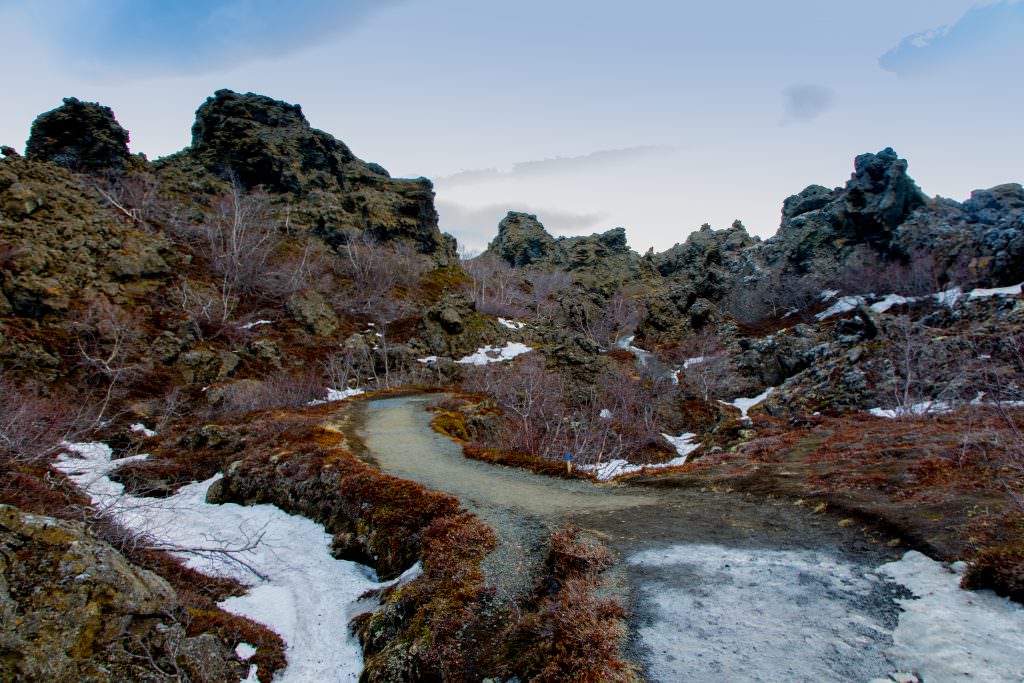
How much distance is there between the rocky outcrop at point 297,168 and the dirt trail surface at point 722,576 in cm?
6095

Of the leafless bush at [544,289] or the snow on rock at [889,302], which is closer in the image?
the snow on rock at [889,302]

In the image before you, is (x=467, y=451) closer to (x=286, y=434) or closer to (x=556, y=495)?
(x=556, y=495)

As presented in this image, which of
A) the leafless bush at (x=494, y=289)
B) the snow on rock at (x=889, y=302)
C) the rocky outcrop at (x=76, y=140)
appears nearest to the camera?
the snow on rock at (x=889, y=302)

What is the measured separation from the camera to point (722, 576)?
652cm

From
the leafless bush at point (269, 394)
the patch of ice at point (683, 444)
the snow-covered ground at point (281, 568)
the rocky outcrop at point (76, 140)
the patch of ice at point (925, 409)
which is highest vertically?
the rocky outcrop at point (76, 140)

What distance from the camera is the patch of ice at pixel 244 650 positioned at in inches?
A: 270

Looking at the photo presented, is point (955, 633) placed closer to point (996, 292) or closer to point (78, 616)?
point (78, 616)

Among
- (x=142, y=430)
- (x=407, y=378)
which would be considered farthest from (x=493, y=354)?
(x=142, y=430)

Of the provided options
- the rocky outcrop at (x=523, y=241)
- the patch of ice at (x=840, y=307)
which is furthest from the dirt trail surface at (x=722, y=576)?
the rocky outcrop at (x=523, y=241)

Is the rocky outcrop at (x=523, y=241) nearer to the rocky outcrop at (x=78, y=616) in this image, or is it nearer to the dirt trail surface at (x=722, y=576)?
the dirt trail surface at (x=722, y=576)

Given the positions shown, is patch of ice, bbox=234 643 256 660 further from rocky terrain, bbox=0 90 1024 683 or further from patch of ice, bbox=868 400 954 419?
patch of ice, bbox=868 400 954 419

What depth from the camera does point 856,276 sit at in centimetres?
5497

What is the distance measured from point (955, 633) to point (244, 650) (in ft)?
30.4

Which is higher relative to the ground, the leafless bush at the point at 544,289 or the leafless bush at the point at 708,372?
the leafless bush at the point at 544,289
